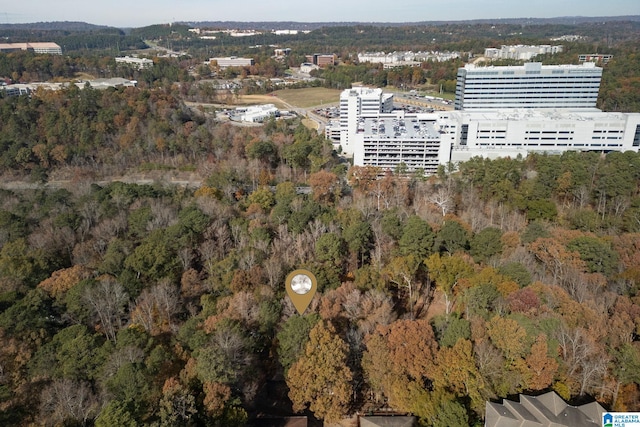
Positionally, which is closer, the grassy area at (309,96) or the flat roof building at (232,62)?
the grassy area at (309,96)

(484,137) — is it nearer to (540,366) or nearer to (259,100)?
(540,366)

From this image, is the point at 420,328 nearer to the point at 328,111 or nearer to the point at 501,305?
the point at 501,305

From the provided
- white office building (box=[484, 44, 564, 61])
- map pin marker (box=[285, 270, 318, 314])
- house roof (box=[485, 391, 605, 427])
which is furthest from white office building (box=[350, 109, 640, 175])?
white office building (box=[484, 44, 564, 61])

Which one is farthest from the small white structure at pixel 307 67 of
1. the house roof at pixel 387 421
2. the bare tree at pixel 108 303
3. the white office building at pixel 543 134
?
the house roof at pixel 387 421

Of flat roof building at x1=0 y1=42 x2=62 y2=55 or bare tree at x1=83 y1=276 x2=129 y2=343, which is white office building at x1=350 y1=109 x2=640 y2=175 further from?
flat roof building at x1=0 y1=42 x2=62 y2=55

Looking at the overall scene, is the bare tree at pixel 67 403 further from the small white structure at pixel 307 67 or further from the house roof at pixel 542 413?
the small white structure at pixel 307 67

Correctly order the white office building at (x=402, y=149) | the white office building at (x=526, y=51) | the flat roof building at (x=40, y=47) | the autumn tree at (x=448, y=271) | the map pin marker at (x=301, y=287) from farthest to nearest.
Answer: the flat roof building at (x=40, y=47) → the white office building at (x=526, y=51) → the white office building at (x=402, y=149) → the autumn tree at (x=448, y=271) → the map pin marker at (x=301, y=287)
